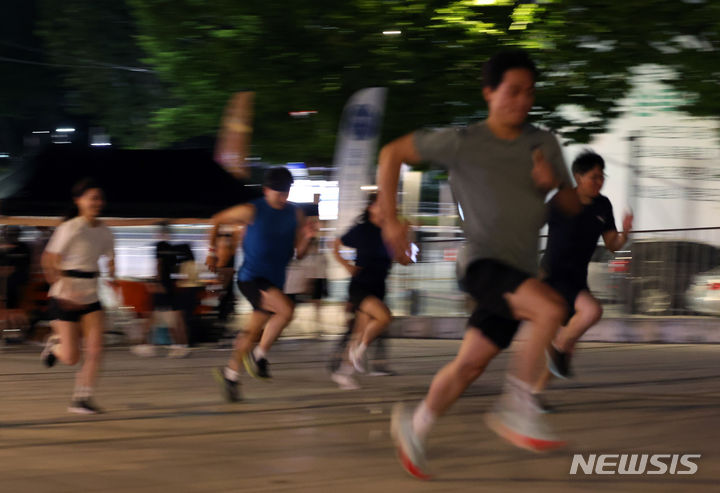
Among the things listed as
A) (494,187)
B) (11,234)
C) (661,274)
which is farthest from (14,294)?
(494,187)

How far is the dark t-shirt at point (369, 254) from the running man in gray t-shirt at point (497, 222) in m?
4.40

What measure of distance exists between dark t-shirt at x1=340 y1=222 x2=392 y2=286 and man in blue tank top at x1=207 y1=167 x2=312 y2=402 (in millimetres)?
1174

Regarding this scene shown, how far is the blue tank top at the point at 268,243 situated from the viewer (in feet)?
27.6

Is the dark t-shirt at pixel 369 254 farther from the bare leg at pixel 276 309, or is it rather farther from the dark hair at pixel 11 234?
the dark hair at pixel 11 234

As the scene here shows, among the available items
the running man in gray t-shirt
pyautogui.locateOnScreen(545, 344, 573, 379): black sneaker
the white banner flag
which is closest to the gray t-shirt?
the running man in gray t-shirt

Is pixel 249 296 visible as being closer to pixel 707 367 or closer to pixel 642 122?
pixel 707 367

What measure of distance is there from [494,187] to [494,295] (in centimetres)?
53

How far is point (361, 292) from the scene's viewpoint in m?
9.58

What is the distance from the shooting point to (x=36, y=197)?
13.6 m

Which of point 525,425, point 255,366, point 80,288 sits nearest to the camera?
point 525,425

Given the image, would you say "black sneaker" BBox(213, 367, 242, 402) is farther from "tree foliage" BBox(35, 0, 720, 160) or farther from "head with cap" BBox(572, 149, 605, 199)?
"tree foliage" BBox(35, 0, 720, 160)

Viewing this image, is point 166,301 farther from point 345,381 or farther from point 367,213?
point 345,381

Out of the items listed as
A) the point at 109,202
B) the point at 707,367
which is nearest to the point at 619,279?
the point at 707,367

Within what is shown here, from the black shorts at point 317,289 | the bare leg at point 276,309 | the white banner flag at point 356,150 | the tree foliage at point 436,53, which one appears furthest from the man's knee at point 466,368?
the black shorts at point 317,289
